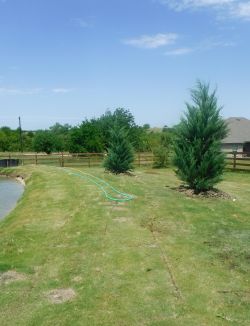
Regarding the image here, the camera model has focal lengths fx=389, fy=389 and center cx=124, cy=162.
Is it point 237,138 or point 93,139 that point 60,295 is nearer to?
point 93,139

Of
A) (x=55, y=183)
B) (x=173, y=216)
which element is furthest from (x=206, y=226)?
(x=55, y=183)

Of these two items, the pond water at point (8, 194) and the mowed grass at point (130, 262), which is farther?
the pond water at point (8, 194)

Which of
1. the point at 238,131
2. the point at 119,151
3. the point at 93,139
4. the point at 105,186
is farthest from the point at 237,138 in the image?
the point at 105,186

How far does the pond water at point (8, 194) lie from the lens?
1789cm

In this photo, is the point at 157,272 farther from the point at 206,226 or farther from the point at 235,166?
the point at 235,166

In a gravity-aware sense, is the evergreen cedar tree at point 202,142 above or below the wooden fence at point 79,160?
above

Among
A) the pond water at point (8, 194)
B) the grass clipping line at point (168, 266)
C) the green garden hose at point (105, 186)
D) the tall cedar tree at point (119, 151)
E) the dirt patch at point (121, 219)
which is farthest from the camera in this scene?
the tall cedar tree at point (119, 151)

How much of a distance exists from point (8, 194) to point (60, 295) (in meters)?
16.5

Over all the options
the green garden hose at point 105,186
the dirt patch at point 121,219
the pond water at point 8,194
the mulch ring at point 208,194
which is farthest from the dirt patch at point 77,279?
the mulch ring at point 208,194

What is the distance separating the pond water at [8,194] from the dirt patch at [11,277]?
8144 millimetres

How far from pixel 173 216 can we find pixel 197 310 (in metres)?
6.31

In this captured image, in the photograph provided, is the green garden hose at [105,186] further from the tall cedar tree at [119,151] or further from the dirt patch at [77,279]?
the dirt patch at [77,279]

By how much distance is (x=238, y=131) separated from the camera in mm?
52312

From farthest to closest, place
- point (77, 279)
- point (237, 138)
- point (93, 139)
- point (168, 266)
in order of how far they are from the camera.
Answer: point (237, 138) < point (93, 139) < point (168, 266) < point (77, 279)
